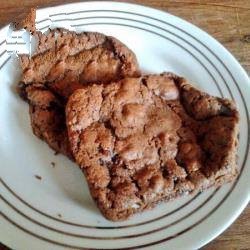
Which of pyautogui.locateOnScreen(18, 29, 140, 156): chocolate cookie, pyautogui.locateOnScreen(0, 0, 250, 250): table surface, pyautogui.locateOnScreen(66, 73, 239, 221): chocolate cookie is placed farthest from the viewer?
pyautogui.locateOnScreen(0, 0, 250, 250): table surface

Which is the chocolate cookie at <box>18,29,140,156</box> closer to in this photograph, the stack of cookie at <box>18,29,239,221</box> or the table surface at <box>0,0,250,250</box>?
the stack of cookie at <box>18,29,239,221</box>

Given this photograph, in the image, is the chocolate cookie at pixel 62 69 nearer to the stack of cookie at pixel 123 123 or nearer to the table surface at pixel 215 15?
the stack of cookie at pixel 123 123

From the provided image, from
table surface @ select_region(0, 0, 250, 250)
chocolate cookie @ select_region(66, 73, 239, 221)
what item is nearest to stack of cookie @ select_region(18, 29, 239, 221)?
chocolate cookie @ select_region(66, 73, 239, 221)

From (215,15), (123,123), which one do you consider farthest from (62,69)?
(215,15)

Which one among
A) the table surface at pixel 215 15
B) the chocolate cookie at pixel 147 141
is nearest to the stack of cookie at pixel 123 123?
the chocolate cookie at pixel 147 141

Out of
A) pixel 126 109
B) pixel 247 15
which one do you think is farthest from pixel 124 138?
pixel 247 15

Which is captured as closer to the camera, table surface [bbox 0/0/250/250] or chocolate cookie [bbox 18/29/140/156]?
chocolate cookie [bbox 18/29/140/156]

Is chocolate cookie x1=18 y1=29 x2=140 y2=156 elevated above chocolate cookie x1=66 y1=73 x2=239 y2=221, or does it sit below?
above
